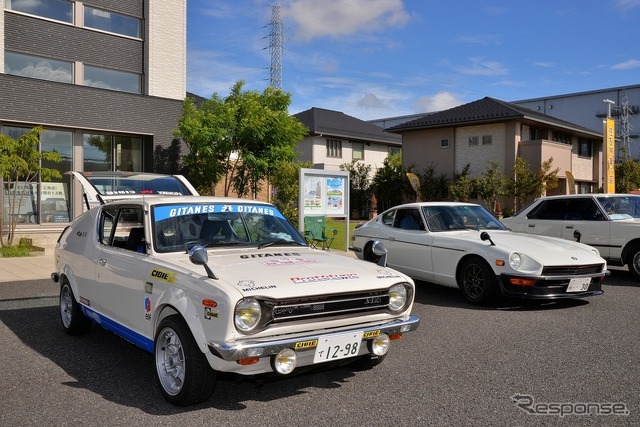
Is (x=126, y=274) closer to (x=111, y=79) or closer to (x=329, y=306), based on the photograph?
(x=329, y=306)

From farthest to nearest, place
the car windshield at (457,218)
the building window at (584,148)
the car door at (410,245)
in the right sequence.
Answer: the building window at (584,148) → the car windshield at (457,218) → the car door at (410,245)

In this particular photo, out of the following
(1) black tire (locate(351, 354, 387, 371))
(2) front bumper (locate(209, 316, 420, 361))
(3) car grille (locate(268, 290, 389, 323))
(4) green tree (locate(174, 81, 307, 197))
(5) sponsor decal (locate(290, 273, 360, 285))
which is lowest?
(1) black tire (locate(351, 354, 387, 371))

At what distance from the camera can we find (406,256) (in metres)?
9.09

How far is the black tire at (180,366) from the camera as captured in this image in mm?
3891

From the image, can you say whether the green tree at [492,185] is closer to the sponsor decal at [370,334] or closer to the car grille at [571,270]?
the car grille at [571,270]

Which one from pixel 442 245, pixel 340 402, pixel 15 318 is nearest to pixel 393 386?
pixel 340 402

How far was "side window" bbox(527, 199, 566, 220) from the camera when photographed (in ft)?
Answer: 36.5

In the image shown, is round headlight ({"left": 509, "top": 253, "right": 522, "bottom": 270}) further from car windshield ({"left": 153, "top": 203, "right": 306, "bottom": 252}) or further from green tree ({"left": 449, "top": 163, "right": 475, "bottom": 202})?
green tree ({"left": 449, "top": 163, "right": 475, "bottom": 202})

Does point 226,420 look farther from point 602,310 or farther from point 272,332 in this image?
point 602,310

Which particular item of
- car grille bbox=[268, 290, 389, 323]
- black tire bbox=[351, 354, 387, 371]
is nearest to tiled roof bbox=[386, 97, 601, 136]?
black tire bbox=[351, 354, 387, 371]

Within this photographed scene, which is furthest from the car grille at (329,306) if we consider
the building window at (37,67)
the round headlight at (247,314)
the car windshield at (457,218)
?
the building window at (37,67)

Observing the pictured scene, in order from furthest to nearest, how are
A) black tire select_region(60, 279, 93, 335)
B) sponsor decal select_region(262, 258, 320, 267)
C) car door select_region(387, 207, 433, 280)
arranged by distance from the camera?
car door select_region(387, 207, 433, 280), black tire select_region(60, 279, 93, 335), sponsor decal select_region(262, 258, 320, 267)

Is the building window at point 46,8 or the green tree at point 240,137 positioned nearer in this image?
the building window at point 46,8

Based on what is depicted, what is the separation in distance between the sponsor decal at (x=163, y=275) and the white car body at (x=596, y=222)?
27.5ft
